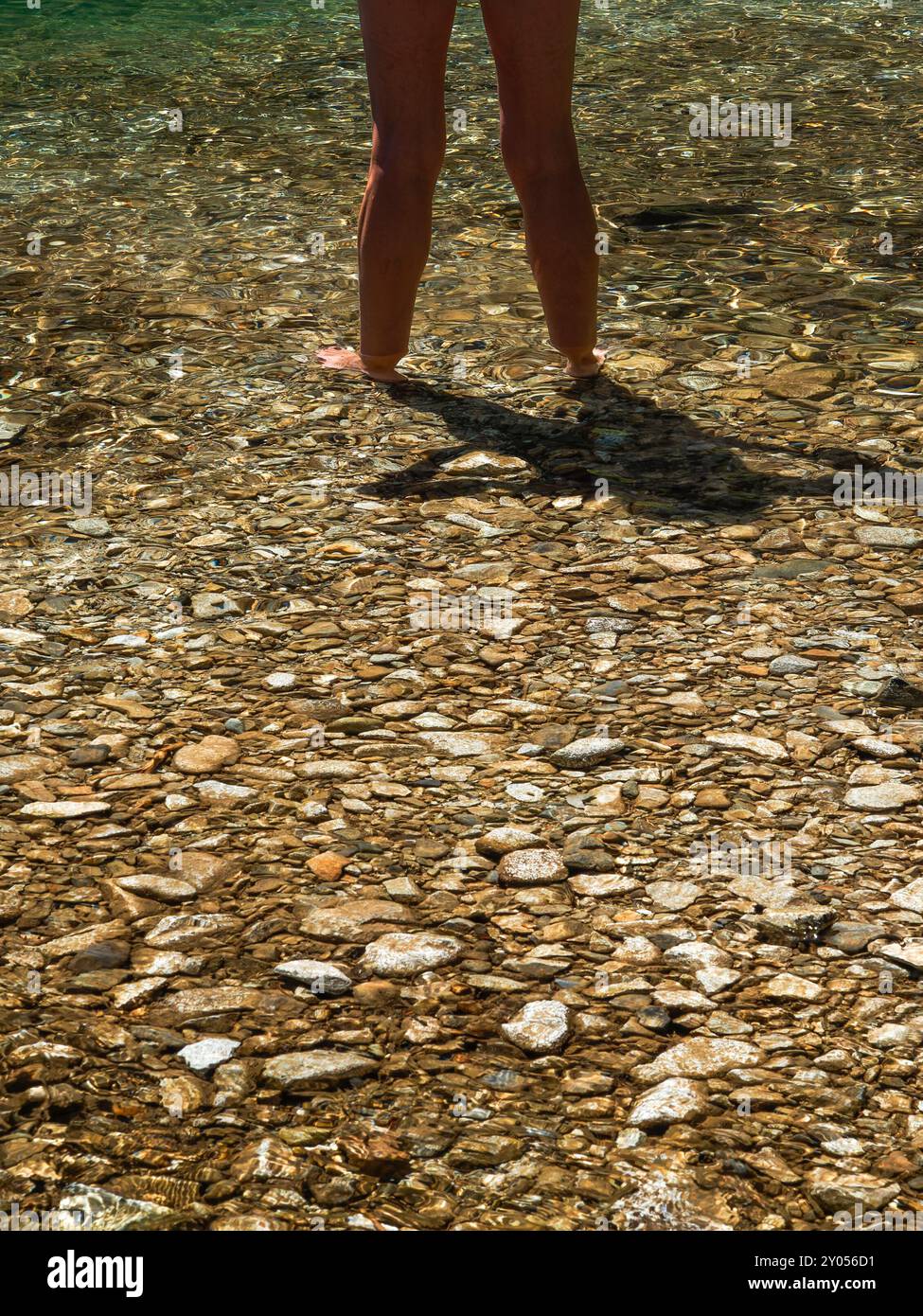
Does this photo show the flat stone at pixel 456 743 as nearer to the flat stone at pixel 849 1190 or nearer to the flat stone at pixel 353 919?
the flat stone at pixel 353 919

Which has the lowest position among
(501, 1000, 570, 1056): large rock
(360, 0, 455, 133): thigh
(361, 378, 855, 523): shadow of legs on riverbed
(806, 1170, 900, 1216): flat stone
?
(806, 1170, 900, 1216): flat stone

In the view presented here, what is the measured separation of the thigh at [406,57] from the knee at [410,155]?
26mm

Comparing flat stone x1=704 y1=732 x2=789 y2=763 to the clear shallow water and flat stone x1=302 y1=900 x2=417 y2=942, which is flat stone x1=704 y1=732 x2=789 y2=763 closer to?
flat stone x1=302 y1=900 x2=417 y2=942

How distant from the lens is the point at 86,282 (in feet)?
19.5

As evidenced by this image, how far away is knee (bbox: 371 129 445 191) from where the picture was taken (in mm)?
4379

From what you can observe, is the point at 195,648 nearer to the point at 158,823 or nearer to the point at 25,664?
the point at 25,664

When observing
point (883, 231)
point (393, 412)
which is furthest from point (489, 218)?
point (393, 412)

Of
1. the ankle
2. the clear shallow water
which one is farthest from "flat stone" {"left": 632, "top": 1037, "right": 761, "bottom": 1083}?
the clear shallow water

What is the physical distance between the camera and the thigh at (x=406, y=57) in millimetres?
4180

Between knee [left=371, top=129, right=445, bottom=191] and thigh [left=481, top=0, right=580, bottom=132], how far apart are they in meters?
0.23

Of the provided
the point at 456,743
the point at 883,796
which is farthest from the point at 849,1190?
Answer: the point at 456,743

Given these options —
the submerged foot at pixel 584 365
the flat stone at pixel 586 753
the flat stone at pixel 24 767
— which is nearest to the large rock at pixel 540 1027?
the flat stone at pixel 586 753
